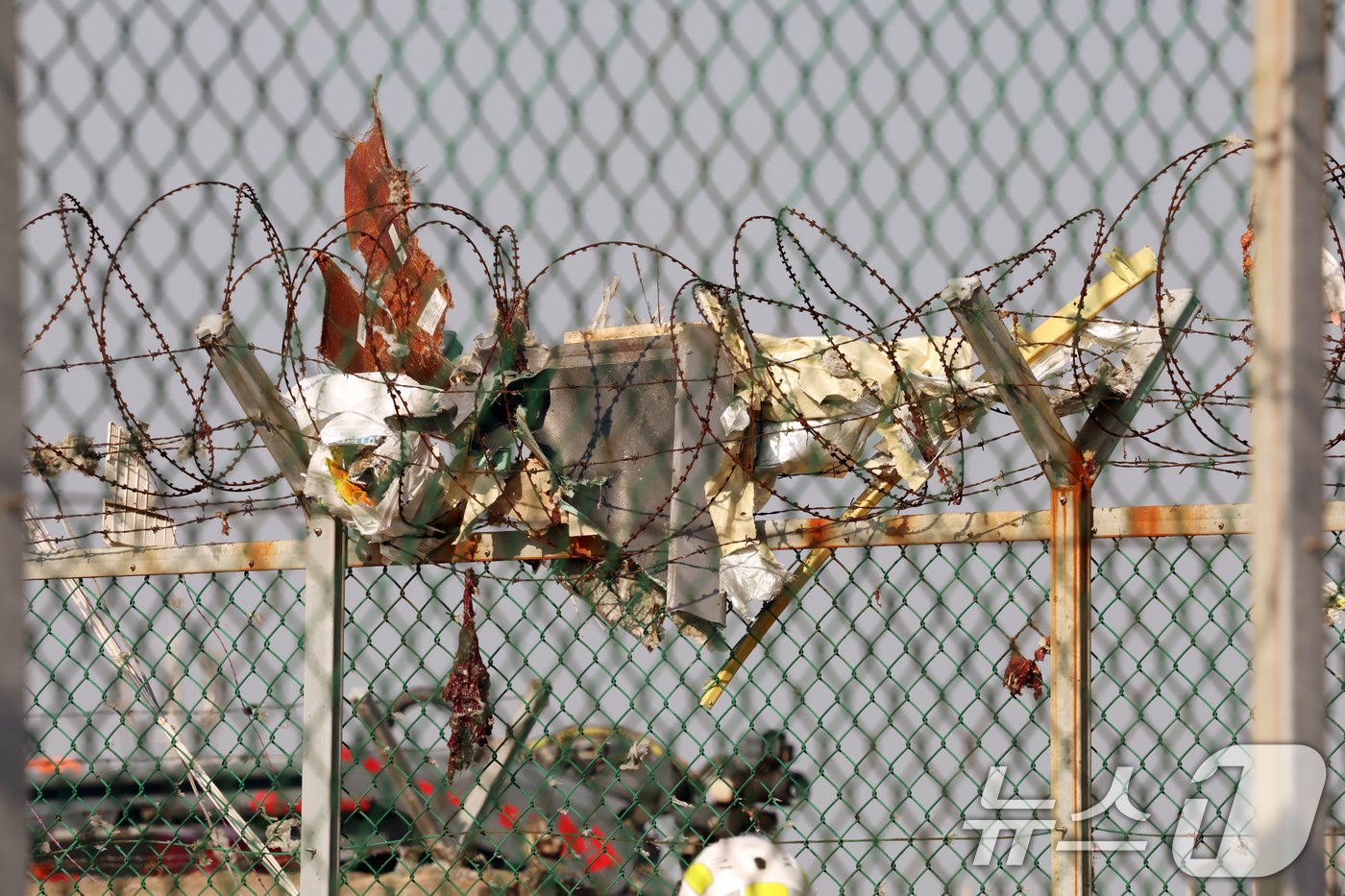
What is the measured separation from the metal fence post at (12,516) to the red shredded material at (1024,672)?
85.9 inches

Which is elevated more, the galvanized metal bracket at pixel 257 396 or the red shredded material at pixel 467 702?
the galvanized metal bracket at pixel 257 396

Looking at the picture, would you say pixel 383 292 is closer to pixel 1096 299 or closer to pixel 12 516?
pixel 1096 299

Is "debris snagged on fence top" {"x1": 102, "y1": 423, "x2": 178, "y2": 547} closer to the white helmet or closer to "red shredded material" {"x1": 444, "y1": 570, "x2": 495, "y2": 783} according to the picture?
"red shredded material" {"x1": 444, "y1": 570, "x2": 495, "y2": 783}

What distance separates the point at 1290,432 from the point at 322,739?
2.14 metres

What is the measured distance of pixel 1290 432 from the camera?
5.12ft

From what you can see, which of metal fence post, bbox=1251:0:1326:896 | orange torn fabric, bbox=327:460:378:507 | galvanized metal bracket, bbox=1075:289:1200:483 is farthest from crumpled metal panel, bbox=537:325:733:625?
metal fence post, bbox=1251:0:1326:896

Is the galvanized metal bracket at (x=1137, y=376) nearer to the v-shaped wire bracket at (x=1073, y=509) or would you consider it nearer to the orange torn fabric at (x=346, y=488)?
the v-shaped wire bracket at (x=1073, y=509)

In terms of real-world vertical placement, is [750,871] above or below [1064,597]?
below

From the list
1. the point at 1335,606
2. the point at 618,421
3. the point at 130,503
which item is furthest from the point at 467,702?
the point at 1335,606

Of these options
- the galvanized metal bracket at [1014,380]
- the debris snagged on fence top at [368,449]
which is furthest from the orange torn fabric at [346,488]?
the galvanized metal bracket at [1014,380]

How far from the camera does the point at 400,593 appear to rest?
11.2 feet

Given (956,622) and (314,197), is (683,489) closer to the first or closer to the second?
(956,622)

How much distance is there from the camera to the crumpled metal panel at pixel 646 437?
3346mm

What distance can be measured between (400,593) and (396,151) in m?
0.88
